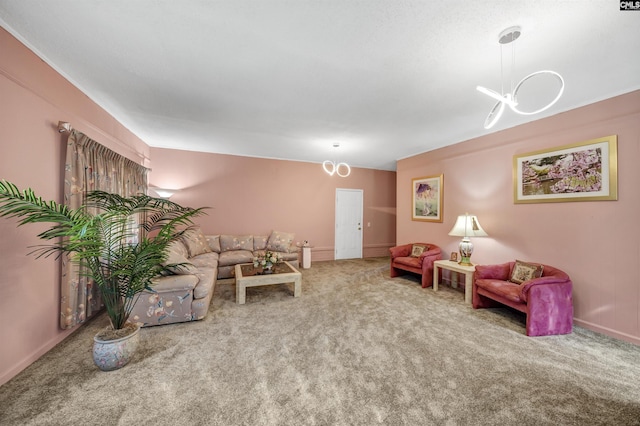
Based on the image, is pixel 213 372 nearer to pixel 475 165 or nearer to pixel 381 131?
pixel 381 131

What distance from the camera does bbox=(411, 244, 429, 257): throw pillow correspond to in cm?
471

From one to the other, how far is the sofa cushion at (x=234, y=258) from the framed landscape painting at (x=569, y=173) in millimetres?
4788

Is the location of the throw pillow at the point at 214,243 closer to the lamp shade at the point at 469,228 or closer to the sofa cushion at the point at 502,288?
the lamp shade at the point at 469,228

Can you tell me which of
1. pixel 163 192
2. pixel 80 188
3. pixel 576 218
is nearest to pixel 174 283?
pixel 80 188

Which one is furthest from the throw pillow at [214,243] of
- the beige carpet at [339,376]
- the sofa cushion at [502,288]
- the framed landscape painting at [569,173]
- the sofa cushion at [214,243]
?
the framed landscape painting at [569,173]

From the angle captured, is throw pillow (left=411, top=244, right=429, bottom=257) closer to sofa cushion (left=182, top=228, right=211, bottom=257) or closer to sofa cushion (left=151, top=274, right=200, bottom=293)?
sofa cushion (left=151, top=274, right=200, bottom=293)

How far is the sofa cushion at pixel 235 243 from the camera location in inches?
206

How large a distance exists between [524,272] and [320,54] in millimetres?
3691

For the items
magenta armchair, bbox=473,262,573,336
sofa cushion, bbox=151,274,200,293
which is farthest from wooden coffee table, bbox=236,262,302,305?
magenta armchair, bbox=473,262,573,336

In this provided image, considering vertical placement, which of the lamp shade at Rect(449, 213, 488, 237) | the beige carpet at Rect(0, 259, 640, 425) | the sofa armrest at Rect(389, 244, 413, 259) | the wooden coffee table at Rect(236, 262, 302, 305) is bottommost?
the beige carpet at Rect(0, 259, 640, 425)

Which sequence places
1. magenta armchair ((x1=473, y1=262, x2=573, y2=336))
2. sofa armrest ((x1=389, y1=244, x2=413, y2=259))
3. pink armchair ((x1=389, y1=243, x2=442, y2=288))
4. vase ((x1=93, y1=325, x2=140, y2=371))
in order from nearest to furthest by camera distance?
vase ((x1=93, y1=325, x2=140, y2=371)) → magenta armchair ((x1=473, y1=262, x2=573, y2=336)) → pink armchair ((x1=389, y1=243, x2=442, y2=288)) → sofa armrest ((x1=389, y1=244, x2=413, y2=259))

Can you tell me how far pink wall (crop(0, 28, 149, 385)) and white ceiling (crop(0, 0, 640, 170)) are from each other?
0.77ft

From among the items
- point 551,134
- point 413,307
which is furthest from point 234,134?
point 551,134

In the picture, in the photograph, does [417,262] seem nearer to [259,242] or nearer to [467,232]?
[467,232]
